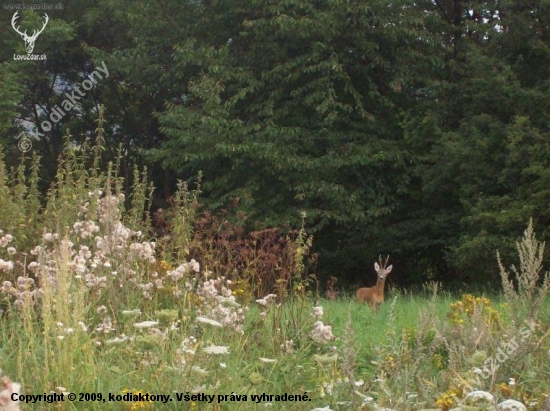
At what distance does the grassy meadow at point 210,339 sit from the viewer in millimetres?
4254

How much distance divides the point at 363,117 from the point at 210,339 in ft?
40.2

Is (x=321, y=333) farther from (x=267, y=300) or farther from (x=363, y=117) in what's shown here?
(x=363, y=117)

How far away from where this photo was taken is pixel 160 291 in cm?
613

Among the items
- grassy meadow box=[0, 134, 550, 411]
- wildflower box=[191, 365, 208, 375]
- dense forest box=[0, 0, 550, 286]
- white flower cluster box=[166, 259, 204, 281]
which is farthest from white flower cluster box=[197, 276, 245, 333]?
dense forest box=[0, 0, 550, 286]

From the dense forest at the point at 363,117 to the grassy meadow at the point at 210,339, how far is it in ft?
25.4

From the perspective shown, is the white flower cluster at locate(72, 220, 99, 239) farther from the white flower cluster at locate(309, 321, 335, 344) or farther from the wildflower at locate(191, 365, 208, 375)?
the wildflower at locate(191, 365, 208, 375)

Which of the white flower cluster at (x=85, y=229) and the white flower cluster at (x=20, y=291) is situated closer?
the white flower cluster at (x=20, y=291)

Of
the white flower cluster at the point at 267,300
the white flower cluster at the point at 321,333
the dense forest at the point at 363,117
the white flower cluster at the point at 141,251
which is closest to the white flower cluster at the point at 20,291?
the white flower cluster at the point at 141,251

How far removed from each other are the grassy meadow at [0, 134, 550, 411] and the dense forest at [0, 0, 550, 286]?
25.4 feet

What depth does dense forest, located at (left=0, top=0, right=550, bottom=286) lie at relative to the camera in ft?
48.5

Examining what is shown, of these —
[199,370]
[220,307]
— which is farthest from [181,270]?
[199,370]

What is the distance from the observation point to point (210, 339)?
16.4 ft

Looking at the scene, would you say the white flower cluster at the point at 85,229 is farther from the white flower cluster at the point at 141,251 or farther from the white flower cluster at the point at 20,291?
the white flower cluster at the point at 20,291

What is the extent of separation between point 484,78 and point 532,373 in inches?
441
